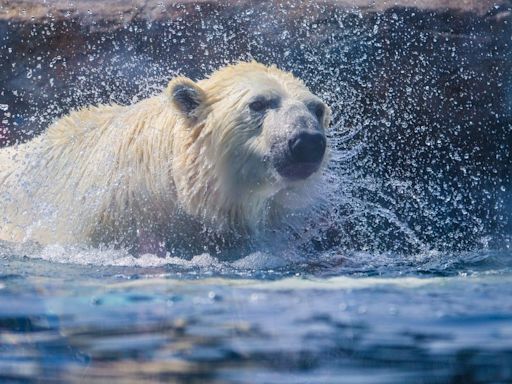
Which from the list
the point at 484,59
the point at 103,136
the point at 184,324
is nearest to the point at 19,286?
the point at 184,324

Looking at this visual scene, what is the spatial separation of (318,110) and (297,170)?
0.47 metres

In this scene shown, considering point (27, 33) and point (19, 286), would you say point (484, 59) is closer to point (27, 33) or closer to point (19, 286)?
point (27, 33)

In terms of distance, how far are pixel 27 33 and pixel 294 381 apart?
16.3 ft

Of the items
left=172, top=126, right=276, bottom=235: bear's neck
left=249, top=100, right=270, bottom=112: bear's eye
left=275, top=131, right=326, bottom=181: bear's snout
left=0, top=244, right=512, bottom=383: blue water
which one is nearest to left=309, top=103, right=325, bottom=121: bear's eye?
left=249, top=100, right=270, bottom=112: bear's eye

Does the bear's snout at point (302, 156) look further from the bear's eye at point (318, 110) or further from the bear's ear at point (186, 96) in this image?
the bear's ear at point (186, 96)

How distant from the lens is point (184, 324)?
7.41ft

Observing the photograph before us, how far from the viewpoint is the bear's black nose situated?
3.92 meters

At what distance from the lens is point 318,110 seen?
4367 millimetres

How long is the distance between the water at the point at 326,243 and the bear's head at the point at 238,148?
267mm

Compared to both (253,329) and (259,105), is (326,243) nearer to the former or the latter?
(259,105)

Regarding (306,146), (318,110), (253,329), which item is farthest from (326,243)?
(253,329)

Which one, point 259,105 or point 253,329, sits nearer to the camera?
point 253,329

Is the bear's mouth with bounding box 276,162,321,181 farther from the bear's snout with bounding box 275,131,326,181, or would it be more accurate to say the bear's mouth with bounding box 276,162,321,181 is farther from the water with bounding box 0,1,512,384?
the water with bounding box 0,1,512,384

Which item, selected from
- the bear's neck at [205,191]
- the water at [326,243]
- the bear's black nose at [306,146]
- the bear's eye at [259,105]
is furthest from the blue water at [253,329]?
the bear's eye at [259,105]
